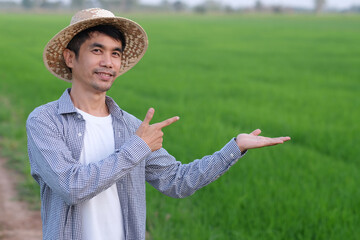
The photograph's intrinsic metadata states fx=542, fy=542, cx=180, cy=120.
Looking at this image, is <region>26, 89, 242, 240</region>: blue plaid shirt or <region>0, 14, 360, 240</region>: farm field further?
<region>0, 14, 360, 240</region>: farm field

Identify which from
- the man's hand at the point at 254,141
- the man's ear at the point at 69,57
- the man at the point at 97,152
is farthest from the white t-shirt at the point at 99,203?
the man's hand at the point at 254,141

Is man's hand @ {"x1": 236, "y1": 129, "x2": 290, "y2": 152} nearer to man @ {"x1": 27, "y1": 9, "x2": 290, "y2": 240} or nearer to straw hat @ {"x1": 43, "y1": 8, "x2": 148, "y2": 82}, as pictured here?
man @ {"x1": 27, "y1": 9, "x2": 290, "y2": 240}

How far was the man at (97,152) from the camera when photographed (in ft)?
5.68

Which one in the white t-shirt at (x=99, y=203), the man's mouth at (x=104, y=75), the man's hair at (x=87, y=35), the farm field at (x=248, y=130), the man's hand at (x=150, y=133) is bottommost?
the farm field at (x=248, y=130)

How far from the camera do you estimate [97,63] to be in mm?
1954

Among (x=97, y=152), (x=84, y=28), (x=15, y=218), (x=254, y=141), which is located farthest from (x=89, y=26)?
Result: (x=15, y=218)

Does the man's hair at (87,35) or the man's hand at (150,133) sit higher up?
the man's hair at (87,35)

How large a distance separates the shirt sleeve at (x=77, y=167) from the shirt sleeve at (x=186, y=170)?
1.11ft

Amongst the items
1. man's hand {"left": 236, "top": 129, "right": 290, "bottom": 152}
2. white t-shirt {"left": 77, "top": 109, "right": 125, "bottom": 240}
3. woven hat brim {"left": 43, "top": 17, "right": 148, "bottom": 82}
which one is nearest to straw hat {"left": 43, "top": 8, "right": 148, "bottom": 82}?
woven hat brim {"left": 43, "top": 17, "right": 148, "bottom": 82}

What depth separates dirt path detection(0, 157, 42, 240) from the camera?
12.2ft

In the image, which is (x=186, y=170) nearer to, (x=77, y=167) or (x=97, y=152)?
(x=97, y=152)

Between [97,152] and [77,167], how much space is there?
190 millimetres

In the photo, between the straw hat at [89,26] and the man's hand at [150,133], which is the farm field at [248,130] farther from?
the man's hand at [150,133]

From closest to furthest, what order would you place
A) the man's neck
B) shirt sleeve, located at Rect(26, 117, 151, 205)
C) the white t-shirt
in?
shirt sleeve, located at Rect(26, 117, 151, 205) < the white t-shirt < the man's neck
